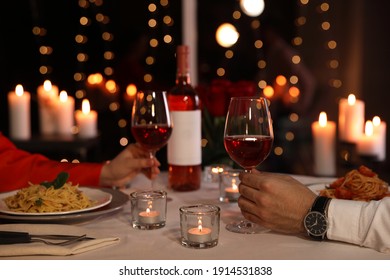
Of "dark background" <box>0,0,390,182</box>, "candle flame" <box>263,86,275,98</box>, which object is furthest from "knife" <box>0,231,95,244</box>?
"candle flame" <box>263,86,275,98</box>

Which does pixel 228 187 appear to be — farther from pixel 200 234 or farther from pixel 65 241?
pixel 65 241

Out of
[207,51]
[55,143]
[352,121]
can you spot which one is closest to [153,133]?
[352,121]

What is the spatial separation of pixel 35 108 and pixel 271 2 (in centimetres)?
176

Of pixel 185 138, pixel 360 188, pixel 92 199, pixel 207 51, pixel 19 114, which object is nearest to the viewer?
pixel 360 188

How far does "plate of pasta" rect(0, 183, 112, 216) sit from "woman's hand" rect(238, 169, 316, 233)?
302 mm

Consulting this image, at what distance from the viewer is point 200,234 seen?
41.5 inches

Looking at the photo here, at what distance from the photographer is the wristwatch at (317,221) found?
42.4 inches

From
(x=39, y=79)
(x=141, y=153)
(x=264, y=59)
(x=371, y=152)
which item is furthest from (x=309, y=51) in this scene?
(x=141, y=153)

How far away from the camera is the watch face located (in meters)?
1.08

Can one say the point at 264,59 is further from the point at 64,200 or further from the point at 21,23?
the point at 64,200

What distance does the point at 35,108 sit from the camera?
405 cm

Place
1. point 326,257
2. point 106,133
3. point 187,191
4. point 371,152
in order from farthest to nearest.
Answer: point 106,133, point 371,152, point 187,191, point 326,257

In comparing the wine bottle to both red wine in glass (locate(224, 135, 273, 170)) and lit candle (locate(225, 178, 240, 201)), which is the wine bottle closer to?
lit candle (locate(225, 178, 240, 201))

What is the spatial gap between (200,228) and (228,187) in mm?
362
